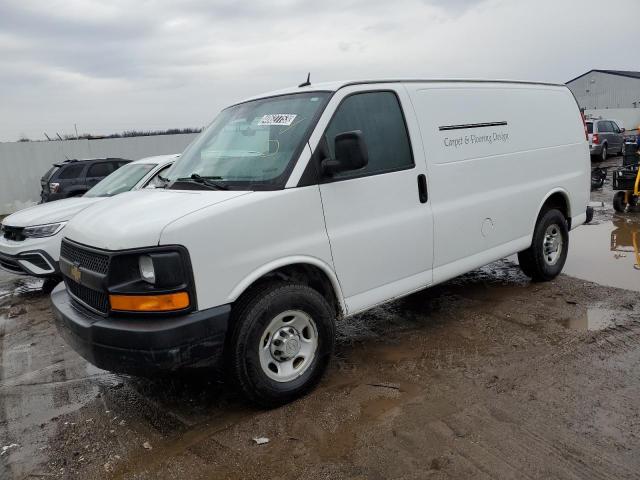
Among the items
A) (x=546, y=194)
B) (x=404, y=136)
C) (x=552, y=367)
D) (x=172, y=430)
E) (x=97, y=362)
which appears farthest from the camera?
(x=546, y=194)

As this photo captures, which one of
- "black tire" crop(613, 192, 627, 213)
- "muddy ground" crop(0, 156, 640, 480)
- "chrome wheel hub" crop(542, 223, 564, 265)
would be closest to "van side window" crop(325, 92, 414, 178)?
"muddy ground" crop(0, 156, 640, 480)

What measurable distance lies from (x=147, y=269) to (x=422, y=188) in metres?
2.32

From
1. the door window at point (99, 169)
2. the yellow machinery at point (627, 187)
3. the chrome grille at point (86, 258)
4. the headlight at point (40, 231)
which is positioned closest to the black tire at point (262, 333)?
the chrome grille at point (86, 258)

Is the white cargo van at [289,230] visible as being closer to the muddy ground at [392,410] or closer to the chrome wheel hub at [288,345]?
the chrome wheel hub at [288,345]

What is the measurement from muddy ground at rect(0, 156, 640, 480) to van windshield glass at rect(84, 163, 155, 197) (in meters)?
3.02

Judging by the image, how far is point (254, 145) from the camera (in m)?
3.92

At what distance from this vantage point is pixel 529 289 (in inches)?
235

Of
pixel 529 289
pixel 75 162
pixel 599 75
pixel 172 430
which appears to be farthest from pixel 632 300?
pixel 599 75

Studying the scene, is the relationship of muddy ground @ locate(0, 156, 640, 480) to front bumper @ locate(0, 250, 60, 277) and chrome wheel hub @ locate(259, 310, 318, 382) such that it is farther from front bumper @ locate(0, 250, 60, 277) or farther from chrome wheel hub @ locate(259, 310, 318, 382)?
front bumper @ locate(0, 250, 60, 277)

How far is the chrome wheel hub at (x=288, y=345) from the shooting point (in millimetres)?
3490

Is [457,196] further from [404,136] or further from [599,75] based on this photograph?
[599,75]

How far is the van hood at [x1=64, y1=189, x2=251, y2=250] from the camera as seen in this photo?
312 centimetres

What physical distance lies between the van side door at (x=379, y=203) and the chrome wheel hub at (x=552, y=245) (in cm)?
229

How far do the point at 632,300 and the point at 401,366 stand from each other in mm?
2850
